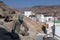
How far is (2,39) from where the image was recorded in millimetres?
4094

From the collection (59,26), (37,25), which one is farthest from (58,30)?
(37,25)

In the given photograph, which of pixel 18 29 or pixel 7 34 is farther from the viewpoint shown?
pixel 18 29

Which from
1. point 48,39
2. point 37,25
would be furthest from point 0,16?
point 48,39

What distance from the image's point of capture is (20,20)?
469 centimetres

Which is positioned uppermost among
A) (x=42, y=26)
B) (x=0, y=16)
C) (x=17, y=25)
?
(x=17, y=25)

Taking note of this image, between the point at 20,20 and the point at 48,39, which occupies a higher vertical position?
the point at 20,20

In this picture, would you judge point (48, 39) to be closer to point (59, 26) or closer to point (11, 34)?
point (11, 34)

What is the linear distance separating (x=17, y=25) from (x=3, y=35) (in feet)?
1.81

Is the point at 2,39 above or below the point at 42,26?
above

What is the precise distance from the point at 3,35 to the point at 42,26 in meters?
14.9

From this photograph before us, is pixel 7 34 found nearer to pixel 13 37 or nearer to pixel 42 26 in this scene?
pixel 13 37

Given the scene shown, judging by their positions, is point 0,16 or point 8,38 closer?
point 8,38

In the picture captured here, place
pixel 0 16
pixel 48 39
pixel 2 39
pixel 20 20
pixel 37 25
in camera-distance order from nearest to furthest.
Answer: pixel 2 39 < pixel 20 20 < pixel 48 39 < pixel 0 16 < pixel 37 25

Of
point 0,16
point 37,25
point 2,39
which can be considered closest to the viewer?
point 2,39
